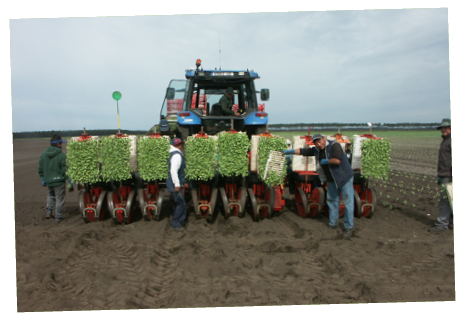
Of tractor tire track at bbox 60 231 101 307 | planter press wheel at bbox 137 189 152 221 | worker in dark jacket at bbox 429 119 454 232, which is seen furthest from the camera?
planter press wheel at bbox 137 189 152 221

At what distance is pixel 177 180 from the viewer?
19.4 feet

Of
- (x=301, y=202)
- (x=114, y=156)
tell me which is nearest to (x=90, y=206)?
(x=114, y=156)

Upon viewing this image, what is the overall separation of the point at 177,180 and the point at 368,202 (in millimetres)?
4006

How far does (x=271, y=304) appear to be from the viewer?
3602 millimetres

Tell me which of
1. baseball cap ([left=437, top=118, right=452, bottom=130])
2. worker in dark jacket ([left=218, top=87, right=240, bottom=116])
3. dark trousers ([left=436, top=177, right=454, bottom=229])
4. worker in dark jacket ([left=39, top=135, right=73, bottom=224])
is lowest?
dark trousers ([left=436, top=177, right=454, bottom=229])

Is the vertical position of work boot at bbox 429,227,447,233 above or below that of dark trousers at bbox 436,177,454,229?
below

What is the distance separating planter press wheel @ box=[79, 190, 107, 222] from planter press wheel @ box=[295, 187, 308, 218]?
4129mm

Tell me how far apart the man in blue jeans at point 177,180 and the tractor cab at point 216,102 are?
1.45 meters

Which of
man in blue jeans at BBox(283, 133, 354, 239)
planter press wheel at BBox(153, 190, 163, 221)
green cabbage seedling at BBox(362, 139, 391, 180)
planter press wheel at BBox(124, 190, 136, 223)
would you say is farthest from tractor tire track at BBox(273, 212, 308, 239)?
Result: planter press wheel at BBox(124, 190, 136, 223)

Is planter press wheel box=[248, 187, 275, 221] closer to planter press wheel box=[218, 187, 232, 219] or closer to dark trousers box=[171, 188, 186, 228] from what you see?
planter press wheel box=[218, 187, 232, 219]

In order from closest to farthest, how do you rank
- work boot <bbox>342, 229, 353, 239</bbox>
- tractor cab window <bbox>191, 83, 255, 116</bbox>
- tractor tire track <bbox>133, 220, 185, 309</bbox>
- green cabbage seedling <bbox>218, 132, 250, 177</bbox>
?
1. tractor tire track <bbox>133, 220, 185, 309</bbox>
2. work boot <bbox>342, 229, 353, 239</bbox>
3. green cabbage seedling <bbox>218, 132, 250, 177</bbox>
4. tractor cab window <bbox>191, 83, 255, 116</bbox>

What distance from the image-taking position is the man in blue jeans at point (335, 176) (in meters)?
5.54

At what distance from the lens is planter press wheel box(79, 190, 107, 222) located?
6.42 meters

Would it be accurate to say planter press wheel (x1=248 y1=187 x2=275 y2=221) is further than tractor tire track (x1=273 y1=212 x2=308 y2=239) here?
Yes
